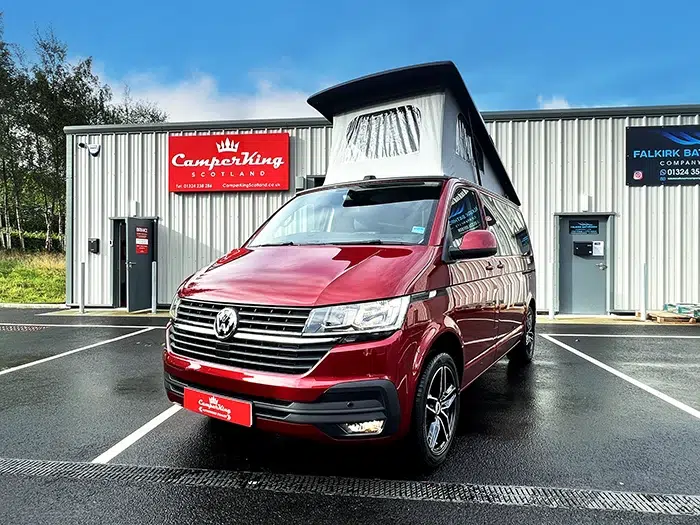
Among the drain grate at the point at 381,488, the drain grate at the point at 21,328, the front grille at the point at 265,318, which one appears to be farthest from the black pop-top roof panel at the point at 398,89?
the drain grate at the point at 21,328

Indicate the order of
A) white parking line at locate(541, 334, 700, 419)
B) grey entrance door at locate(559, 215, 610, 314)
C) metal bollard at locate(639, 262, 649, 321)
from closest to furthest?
white parking line at locate(541, 334, 700, 419)
metal bollard at locate(639, 262, 649, 321)
grey entrance door at locate(559, 215, 610, 314)

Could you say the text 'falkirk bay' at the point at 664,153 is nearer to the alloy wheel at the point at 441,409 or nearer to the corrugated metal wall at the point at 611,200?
the corrugated metal wall at the point at 611,200

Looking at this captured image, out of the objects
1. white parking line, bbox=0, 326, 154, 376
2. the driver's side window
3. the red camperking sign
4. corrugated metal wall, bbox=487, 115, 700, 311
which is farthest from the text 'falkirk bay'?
white parking line, bbox=0, 326, 154, 376

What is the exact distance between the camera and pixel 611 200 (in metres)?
11.4

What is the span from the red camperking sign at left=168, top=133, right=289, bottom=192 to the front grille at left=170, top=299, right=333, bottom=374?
963 cm

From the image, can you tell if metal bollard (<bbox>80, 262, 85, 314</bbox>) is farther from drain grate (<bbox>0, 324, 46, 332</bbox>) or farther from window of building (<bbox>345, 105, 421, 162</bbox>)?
window of building (<bbox>345, 105, 421, 162</bbox>)

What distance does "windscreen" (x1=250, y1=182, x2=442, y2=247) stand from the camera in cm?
369

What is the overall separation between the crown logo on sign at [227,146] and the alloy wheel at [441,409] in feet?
34.5

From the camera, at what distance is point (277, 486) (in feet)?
9.78

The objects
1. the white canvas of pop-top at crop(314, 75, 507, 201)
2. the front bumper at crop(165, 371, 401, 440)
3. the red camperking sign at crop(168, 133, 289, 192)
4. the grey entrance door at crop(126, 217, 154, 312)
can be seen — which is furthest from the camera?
the red camperking sign at crop(168, 133, 289, 192)

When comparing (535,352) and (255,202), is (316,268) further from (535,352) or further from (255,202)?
(255,202)

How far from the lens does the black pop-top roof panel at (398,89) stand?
5.29 m

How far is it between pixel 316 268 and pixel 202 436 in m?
1.73

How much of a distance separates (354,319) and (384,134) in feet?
11.0
